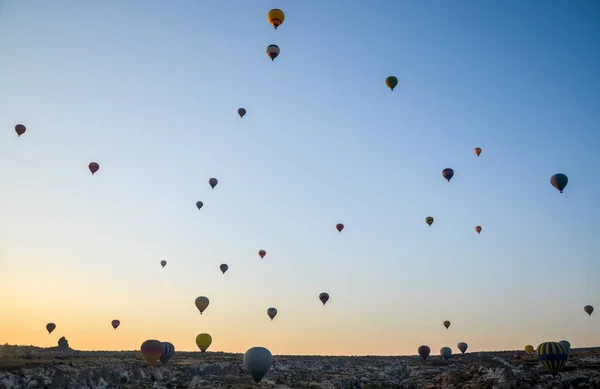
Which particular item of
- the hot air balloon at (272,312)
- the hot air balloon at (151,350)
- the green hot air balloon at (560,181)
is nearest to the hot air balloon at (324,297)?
the hot air balloon at (272,312)

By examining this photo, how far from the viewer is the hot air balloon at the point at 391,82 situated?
52.5 m

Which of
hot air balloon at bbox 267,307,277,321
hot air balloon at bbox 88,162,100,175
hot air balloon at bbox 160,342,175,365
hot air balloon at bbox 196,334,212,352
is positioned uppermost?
hot air balloon at bbox 88,162,100,175

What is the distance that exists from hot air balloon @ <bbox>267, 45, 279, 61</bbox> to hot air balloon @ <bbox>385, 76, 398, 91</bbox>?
12126 millimetres

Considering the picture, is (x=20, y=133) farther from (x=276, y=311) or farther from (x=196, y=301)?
(x=276, y=311)

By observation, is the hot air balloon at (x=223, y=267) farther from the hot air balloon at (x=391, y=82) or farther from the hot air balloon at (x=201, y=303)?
the hot air balloon at (x=391, y=82)

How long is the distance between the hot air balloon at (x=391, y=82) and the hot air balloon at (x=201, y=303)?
3378cm

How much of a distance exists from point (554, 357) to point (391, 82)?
3166 cm

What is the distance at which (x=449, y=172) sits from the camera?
56344 mm

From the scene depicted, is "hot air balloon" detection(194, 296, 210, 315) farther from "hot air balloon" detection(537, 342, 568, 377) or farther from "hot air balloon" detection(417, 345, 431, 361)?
"hot air balloon" detection(537, 342, 568, 377)

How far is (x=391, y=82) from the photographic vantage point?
5250cm

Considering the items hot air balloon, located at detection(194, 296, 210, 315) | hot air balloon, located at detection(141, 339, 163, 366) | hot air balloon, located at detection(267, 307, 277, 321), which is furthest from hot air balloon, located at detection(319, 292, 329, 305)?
hot air balloon, located at detection(141, 339, 163, 366)

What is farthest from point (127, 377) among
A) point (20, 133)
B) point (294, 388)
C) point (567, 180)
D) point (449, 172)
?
point (567, 180)

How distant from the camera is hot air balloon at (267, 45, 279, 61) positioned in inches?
1941

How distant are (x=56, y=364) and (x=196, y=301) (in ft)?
58.0
